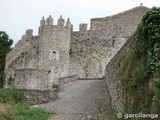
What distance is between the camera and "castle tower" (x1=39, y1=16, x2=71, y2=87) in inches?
1543

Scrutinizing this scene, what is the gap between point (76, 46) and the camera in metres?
41.2

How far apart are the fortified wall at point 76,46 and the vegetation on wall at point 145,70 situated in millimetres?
23739

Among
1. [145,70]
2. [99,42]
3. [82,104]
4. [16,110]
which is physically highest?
[99,42]

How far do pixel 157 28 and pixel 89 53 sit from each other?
28.8 meters

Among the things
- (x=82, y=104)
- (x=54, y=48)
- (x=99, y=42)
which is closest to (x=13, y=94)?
(x=82, y=104)

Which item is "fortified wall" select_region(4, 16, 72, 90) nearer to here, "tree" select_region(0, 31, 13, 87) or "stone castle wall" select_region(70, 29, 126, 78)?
"stone castle wall" select_region(70, 29, 126, 78)

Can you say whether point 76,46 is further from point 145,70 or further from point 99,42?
point 145,70

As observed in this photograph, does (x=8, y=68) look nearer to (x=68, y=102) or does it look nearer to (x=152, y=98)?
(x=68, y=102)

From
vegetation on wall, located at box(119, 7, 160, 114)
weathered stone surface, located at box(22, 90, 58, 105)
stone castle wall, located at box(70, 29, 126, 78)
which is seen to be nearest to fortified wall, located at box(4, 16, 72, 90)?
stone castle wall, located at box(70, 29, 126, 78)

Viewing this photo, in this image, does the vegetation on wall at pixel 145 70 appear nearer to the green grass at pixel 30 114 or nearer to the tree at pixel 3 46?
the green grass at pixel 30 114

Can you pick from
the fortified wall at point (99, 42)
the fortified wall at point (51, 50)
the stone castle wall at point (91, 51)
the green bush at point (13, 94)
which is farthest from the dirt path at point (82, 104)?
the fortified wall at point (99, 42)

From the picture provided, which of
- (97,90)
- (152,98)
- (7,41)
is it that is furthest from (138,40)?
(7,41)

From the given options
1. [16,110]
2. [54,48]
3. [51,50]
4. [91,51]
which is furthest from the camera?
[91,51]

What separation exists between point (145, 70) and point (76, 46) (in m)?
29.0
